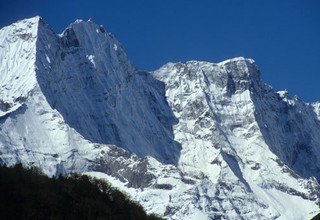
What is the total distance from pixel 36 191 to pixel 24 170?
807cm

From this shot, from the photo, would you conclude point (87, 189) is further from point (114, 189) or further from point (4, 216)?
point (4, 216)

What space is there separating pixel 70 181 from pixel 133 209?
7009 millimetres

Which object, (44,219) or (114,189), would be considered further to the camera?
(114,189)

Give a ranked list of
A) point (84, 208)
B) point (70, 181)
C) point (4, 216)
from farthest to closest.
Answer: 1. point (70, 181)
2. point (84, 208)
3. point (4, 216)

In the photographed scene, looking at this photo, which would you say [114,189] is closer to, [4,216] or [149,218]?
[149,218]

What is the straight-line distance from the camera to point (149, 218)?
126 metres

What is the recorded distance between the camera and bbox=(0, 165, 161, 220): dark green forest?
11581 centimetres

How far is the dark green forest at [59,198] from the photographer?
11581cm

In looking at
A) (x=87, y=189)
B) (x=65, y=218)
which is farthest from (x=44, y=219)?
(x=87, y=189)

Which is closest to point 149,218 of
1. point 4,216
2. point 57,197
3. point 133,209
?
point 133,209

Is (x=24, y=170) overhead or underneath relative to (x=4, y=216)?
overhead

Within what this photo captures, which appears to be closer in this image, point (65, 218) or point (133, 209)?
point (65, 218)

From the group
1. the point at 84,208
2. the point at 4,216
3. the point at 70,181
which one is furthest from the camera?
the point at 70,181

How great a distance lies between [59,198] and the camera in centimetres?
12062
